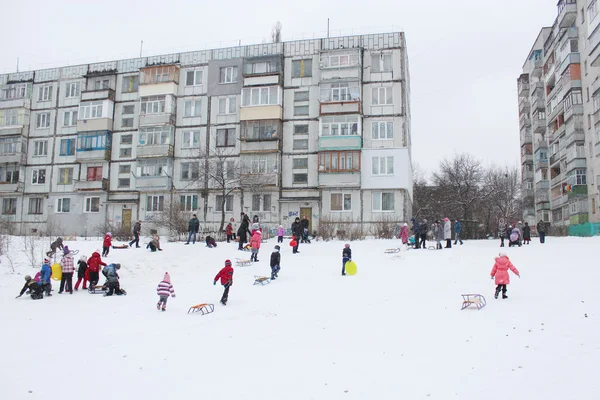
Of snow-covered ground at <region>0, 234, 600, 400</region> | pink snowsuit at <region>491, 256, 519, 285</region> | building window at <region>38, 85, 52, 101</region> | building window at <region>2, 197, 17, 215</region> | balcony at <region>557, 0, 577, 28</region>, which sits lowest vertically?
snow-covered ground at <region>0, 234, 600, 400</region>

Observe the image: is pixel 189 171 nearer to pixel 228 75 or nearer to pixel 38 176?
pixel 228 75

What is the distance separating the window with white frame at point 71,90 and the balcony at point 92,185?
349 inches

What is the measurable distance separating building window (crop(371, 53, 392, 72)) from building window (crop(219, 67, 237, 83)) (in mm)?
11981

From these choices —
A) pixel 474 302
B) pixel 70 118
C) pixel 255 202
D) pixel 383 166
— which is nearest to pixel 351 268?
pixel 474 302

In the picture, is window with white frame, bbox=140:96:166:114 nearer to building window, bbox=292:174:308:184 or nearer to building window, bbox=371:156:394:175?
building window, bbox=292:174:308:184

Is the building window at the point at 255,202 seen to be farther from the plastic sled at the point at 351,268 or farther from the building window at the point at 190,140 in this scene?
the plastic sled at the point at 351,268

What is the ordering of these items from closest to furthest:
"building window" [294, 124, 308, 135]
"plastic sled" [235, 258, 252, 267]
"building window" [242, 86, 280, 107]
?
"plastic sled" [235, 258, 252, 267] < "building window" [242, 86, 280, 107] < "building window" [294, 124, 308, 135]

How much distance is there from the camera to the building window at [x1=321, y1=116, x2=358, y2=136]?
4056 centimetres

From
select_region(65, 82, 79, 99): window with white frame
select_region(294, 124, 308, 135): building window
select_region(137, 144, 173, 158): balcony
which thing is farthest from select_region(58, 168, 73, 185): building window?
select_region(294, 124, 308, 135): building window

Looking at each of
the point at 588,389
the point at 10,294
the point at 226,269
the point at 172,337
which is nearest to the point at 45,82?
the point at 10,294

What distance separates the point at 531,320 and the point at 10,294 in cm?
1583

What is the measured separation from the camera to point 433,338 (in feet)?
36.2

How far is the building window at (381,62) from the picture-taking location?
4131 cm

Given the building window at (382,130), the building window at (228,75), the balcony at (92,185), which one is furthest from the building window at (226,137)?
the building window at (382,130)
